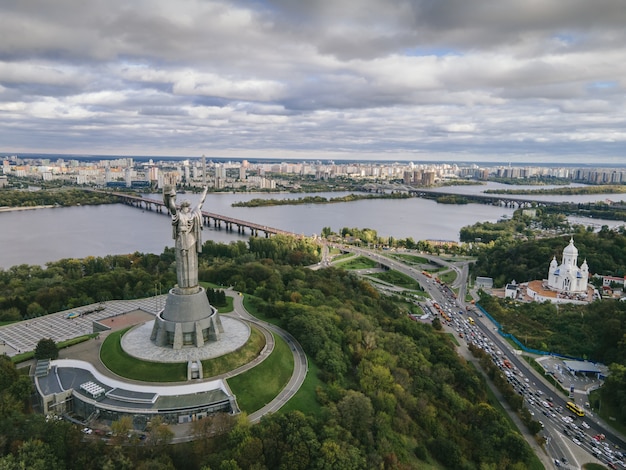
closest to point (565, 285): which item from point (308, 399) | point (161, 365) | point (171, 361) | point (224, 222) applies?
point (308, 399)

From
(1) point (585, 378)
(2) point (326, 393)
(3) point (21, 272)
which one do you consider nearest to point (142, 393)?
(2) point (326, 393)

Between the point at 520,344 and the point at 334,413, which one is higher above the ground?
the point at 334,413

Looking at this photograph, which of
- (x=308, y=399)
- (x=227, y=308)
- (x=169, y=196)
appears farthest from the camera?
(x=227, y=308)

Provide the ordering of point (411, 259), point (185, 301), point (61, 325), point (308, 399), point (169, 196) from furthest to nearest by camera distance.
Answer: point (411, 259) → point (61, 325) → point (185, 301) → point (169, 196) → point (308, 399)

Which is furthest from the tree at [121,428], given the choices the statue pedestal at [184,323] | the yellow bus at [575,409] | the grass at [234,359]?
the yellow bus at [575,409]

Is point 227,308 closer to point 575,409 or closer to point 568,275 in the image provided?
point 575,409

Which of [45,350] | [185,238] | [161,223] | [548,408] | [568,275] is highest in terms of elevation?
[185,238]

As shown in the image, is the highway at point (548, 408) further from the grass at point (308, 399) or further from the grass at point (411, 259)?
the grass at point (411, 259)
